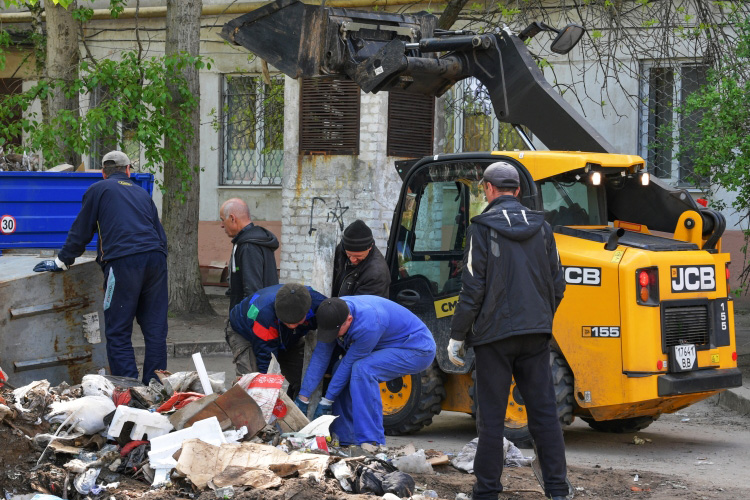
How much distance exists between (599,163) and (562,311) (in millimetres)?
1066

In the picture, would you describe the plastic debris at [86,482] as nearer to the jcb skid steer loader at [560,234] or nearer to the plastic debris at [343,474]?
the plastic debris at [343,474]

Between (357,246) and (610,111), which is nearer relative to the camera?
(357,246)

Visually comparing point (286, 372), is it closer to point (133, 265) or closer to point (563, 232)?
point (133, 265)

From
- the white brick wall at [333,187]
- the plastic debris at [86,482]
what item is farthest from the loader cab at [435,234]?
the white brick wall at [333,187]

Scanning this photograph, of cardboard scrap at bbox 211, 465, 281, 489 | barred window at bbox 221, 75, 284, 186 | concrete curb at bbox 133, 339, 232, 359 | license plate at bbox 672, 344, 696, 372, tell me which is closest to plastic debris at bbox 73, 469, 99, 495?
cardboard scrap at bbox 211, 465, 281, 489

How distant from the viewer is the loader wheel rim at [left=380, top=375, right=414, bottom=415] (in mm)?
7496

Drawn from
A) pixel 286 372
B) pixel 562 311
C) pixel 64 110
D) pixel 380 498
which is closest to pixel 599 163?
pixel 562 311

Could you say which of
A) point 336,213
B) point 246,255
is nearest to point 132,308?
point 246,255

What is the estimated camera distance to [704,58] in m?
12.1

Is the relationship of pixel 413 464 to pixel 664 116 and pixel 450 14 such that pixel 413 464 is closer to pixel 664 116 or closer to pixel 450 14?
pixel 450 14

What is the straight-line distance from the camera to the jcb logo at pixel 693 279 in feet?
22.3

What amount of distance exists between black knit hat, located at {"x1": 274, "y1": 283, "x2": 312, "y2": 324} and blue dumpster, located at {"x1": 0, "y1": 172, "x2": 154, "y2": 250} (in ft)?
13.3

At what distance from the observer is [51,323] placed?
7.42 meters

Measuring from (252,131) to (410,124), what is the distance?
3.54 metres
